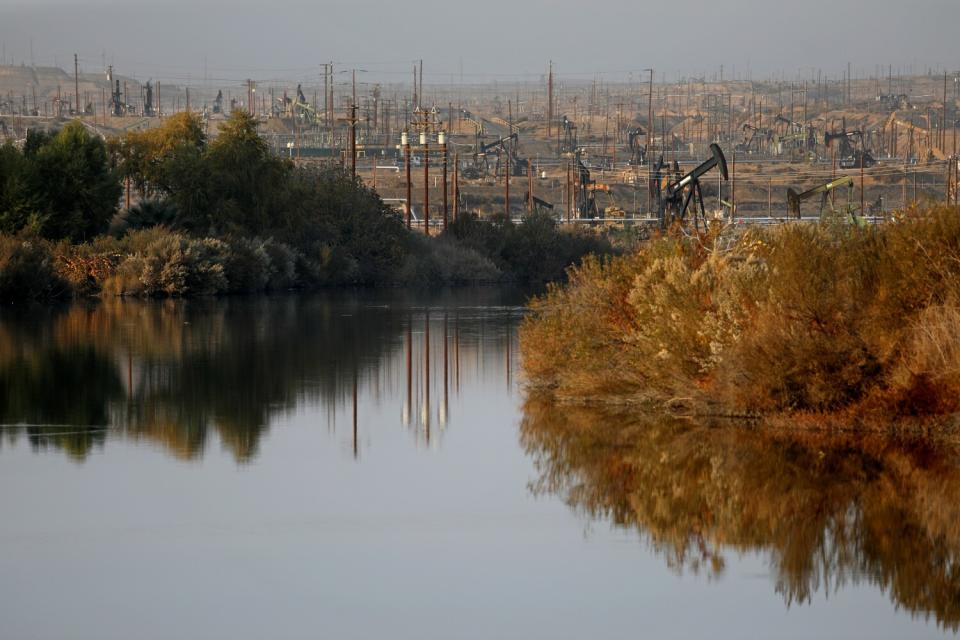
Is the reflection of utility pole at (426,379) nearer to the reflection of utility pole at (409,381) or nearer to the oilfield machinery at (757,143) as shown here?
the reflection of utility pole at (409,381)

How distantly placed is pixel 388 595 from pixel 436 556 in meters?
1.33

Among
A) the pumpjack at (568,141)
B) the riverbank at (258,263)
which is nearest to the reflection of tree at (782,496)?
the riverbank at (258,263)

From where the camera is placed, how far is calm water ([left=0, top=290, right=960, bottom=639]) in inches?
443

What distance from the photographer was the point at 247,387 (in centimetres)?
2377

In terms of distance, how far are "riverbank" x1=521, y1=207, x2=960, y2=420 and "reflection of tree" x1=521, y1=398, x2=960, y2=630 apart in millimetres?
652

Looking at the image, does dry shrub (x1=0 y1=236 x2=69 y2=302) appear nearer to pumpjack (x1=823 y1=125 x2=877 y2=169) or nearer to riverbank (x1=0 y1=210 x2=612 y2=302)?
riverbank (x1=0 y1=210 x2=612 y2=302)

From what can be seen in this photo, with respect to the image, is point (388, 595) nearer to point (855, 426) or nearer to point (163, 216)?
point (855, 426)

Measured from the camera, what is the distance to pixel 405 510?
14.7 meters

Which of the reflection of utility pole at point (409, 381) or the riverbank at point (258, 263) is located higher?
the reflection of utility pole at point (409, 381)

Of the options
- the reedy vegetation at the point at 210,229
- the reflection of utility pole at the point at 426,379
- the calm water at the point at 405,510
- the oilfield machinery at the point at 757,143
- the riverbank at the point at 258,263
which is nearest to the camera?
the calm water at the point at 405,510

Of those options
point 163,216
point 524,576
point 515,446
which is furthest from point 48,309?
point 524,576

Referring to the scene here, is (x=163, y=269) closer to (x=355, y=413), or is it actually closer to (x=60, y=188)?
(x=60, y=188)

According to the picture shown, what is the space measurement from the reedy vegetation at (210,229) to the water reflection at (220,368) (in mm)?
5043

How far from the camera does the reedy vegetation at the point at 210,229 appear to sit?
157 feet
